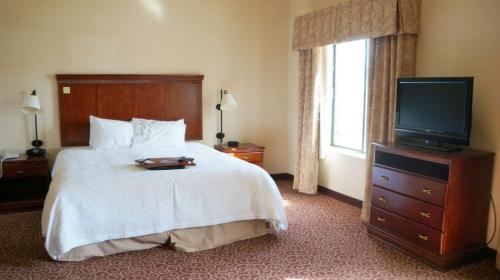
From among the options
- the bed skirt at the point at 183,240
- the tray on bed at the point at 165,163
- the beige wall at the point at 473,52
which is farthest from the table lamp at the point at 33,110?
the beige wall at the point at 473,52

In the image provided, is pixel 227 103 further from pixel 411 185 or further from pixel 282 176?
pixel 411 185

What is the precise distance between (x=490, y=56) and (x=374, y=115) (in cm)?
114

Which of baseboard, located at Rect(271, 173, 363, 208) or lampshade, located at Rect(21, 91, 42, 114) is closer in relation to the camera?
lampshade, located at Rect(21, 91, 42, 114)

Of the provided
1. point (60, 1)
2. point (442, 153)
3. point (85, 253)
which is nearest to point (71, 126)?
point (60, 1)

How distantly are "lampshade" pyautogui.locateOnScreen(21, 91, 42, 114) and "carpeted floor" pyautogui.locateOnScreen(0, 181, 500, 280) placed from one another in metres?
1.34

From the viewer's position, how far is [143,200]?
3.20 meters

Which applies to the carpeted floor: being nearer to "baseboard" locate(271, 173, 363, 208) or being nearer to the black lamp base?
"baseboard" locate(271, 173, 363, 208)

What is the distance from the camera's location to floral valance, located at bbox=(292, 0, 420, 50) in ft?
12.1

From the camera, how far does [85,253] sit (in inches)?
123

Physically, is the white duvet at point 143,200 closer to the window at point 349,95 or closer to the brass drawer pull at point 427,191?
the brass drawer pull at point 427,191

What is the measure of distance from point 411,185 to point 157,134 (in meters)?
2.95

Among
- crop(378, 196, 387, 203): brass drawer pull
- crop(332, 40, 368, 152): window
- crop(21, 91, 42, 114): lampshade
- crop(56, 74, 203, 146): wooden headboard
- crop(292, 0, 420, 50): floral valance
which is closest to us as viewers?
crop(378, 196, 387, 203): brass drawer pull

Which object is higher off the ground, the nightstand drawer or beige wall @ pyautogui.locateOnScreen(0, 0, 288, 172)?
beige wall @ pyautogui.locateOnScreen(0, 0, 288, 172)

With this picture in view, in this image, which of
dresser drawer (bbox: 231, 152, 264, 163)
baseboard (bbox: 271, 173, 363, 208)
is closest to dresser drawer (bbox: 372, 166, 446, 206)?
baseboard (bbox: 271, 173, 363, 208)
